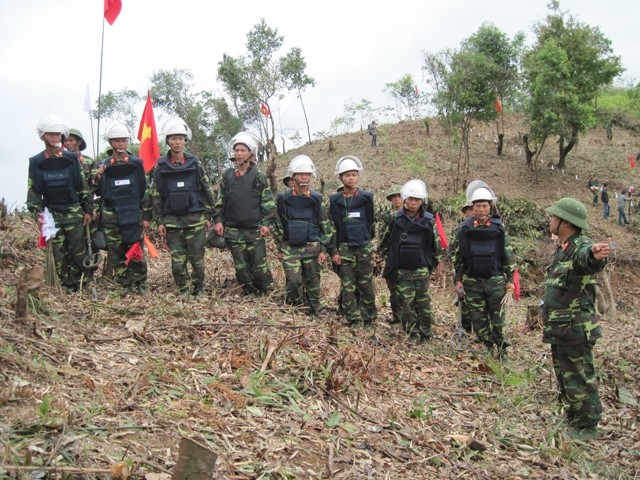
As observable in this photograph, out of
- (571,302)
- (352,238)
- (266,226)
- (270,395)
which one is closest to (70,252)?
(266,226)

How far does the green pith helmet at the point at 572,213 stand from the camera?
5.13m

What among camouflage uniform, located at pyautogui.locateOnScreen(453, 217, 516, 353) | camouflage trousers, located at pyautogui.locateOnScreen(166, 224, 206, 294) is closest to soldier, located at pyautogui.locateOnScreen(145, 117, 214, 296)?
camouflage trousers, located at pyautogui.locateOnScreen(166, 224, 206, 294)

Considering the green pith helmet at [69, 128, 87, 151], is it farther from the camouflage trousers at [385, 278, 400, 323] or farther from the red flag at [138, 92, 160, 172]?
the camouflage trousers at [385, 278, 400, 323]

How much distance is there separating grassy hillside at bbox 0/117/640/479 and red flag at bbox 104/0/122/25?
12.9 feet

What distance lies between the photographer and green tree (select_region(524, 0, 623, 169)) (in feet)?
91.4

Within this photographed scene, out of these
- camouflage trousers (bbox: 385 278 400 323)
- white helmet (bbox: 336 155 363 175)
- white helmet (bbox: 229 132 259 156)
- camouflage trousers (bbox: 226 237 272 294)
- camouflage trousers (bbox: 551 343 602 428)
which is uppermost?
white helmet (bbox: 229 132 259 156)

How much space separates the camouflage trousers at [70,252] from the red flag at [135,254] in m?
0.53

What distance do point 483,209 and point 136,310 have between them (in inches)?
156

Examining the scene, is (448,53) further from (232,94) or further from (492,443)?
(492,443)

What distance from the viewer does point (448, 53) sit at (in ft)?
88.0

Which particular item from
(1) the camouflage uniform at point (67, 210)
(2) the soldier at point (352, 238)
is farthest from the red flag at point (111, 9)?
(2) the soldier at point (352, 238)

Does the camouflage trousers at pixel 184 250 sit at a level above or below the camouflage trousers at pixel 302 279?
above

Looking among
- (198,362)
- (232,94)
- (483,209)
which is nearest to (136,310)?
(198,362)

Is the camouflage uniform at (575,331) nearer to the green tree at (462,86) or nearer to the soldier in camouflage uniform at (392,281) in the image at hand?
the soldier in camouflage uniform at (392,281)
